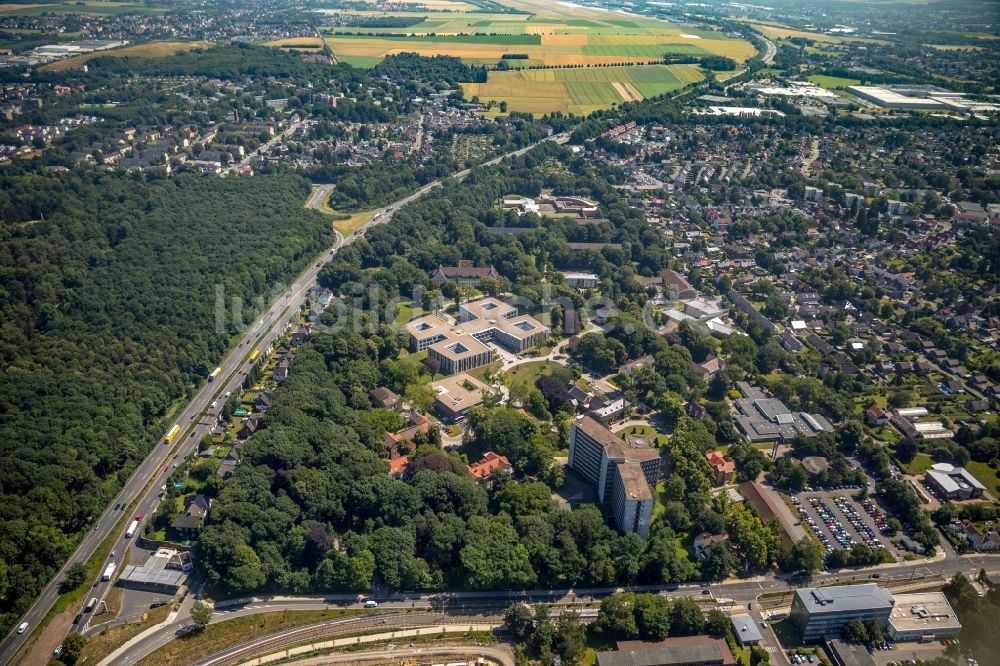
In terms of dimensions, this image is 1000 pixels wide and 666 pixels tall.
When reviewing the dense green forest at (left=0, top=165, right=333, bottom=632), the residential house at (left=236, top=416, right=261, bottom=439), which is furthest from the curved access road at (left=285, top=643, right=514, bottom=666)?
the residential house at (left=236, top=416, right=261, bottom=439)

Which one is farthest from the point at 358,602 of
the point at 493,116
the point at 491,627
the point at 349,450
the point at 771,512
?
the point at 493,116

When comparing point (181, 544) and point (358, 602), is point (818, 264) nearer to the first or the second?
point (358, 602)

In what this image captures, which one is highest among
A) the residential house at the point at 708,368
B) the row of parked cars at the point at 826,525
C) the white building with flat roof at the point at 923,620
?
the white building with flat roof at the point at 923,620

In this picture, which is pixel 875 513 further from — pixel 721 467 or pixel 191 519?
pixel 191 519

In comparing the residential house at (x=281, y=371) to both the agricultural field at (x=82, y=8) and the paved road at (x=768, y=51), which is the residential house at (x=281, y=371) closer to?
the paved road at (x=768, y=51)

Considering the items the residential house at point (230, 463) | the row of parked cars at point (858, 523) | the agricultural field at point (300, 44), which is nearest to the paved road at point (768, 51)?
the agricultural field at point (300, 44)

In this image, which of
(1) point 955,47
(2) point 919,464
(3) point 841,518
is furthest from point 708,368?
(1) point 955,47
